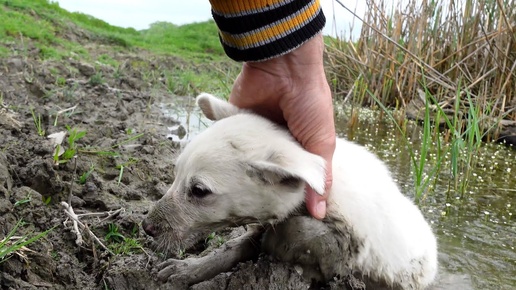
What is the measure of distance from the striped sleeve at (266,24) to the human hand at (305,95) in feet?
0.32

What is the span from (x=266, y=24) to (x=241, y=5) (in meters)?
0.14

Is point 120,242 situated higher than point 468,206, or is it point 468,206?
point 120,242

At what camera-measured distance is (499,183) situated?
5.55 meters

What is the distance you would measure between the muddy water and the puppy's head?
139cm

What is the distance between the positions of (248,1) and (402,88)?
6.20m

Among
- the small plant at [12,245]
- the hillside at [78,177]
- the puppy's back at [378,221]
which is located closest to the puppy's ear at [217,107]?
the puppy's back at [378,221]

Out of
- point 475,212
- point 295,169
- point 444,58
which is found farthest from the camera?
point 444,58

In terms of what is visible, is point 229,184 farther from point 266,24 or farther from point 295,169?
point 266,24

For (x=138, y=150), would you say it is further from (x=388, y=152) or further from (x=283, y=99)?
(x=388, y=152)

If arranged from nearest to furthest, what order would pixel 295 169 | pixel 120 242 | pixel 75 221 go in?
pixel 295 169
pixel 75 221
pixel 120 242

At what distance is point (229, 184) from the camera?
2592 millimetres

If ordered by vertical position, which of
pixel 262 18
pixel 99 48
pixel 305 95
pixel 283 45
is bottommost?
pixel 99 48

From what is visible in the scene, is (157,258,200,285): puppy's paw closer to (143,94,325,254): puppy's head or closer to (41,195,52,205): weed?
(143,94,325,254): puppy's head

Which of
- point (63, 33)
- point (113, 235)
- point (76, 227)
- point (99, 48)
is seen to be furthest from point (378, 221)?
point (63, 33)
